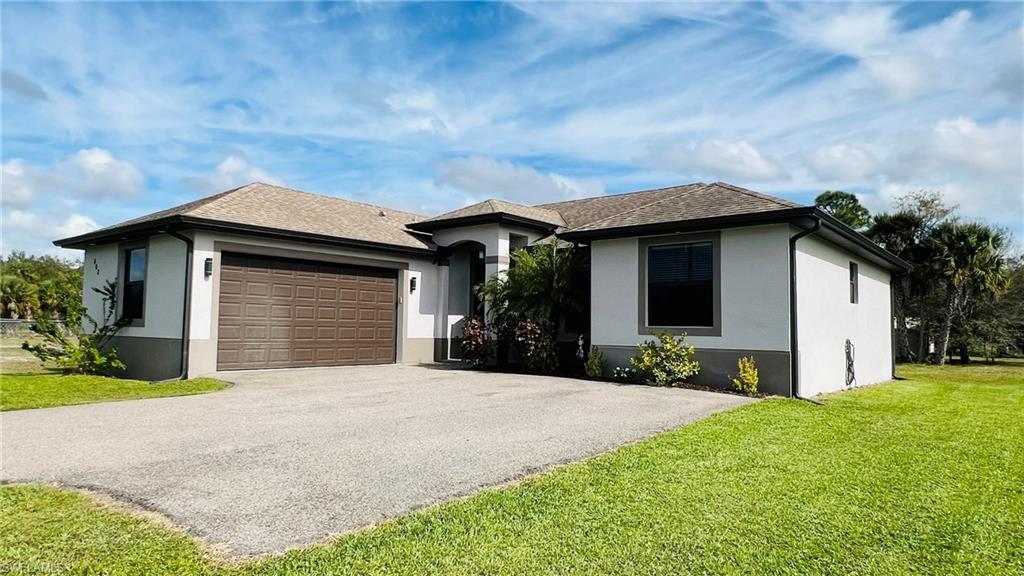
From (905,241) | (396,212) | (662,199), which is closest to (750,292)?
(662,199)

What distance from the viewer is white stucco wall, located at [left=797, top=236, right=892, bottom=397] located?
10.6m

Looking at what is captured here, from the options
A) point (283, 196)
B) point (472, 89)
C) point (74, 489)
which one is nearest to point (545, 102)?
point (472, 89)

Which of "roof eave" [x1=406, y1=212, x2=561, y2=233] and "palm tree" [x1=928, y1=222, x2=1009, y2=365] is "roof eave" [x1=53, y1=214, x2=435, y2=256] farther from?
"palm tree" [x1=928, y1=222, x2=1009, y2=365]

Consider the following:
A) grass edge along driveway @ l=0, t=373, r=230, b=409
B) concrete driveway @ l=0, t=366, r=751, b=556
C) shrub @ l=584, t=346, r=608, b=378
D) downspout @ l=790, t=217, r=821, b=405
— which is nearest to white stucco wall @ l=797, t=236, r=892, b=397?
downspout @ l=790, t=217, r=821, b=405

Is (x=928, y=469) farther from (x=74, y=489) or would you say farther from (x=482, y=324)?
(x=482, y=324)

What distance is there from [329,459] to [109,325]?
38.7 feet

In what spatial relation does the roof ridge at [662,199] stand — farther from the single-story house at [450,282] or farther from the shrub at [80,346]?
the shrub at [80,346]

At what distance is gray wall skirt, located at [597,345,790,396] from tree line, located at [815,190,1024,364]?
16.8m

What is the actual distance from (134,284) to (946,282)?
95.0 ft

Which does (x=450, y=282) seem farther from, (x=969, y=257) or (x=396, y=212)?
(x=969, y=257)

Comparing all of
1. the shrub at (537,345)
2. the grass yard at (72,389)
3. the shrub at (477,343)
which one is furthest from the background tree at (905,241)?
the grass yard at (72,389)

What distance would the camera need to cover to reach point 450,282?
1619 centimetres

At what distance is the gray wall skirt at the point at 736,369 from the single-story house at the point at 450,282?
0.02 metres

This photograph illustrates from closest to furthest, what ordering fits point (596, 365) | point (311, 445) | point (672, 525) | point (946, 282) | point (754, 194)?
1. point (672, 525)
2. point (311, 445)
3. point (754, 194)
4. point (596, 365)
5. point (946, 282)
